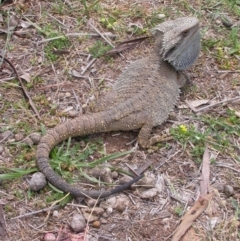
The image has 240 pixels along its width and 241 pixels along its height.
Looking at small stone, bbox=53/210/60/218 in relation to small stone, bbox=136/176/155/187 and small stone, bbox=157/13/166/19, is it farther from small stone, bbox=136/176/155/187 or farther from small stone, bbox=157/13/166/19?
small stone, bbox=157/13/166/19

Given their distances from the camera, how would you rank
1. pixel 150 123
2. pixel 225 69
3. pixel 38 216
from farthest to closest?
pixel 225 69 → pixel 150 123 → pixel 38 216

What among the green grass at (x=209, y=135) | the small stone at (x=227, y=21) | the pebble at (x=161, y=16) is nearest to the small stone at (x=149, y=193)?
the green grass at (x=209, y=135)

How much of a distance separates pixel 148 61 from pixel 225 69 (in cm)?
88

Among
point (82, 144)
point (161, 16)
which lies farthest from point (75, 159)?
point (161, 16)

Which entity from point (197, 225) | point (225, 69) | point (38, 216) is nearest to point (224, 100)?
point (225, 69)

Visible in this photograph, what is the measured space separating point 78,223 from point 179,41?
2049mm

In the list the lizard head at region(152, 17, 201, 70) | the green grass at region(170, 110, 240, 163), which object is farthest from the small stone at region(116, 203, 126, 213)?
the lizard head at region(152, 17, 201, 70)

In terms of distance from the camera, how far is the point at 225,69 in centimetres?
538

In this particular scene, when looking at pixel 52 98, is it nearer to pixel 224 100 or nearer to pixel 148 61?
pixel 148 61

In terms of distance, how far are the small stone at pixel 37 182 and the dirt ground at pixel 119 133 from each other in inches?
2.0

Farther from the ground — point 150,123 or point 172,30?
point 172,30

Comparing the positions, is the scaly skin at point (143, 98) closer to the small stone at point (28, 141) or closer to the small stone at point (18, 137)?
the small stone at point (28, 141)

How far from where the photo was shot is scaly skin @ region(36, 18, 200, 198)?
13.8ft

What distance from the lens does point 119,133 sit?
4.65m
